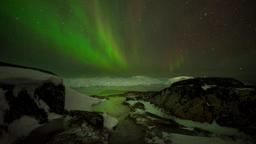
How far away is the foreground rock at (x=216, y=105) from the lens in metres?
12.9

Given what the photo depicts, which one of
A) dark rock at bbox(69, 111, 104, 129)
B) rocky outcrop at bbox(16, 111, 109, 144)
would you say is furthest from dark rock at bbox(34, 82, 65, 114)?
dark rock at bbox(69, 111, 104, 129)

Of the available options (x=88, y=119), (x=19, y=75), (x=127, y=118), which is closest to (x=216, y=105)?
(x=127, y=118)

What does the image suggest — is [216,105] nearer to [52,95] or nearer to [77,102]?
[77,102]

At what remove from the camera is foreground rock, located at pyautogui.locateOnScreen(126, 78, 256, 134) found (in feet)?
42.3

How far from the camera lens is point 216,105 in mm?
13914

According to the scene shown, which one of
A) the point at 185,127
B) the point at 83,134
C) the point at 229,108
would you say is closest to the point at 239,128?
the point at 229,108

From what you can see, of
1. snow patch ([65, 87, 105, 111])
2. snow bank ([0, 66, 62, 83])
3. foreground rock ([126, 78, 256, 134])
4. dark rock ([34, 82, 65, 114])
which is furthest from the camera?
snow patch ([65, 87, 105, 111])

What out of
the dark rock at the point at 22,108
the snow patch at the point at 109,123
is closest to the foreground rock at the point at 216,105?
the snow patch at the point at 109,123

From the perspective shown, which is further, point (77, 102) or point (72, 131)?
point (77, 102)

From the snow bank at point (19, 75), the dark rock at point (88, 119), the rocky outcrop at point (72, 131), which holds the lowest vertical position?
the rocky outcrop at point (72, 131)

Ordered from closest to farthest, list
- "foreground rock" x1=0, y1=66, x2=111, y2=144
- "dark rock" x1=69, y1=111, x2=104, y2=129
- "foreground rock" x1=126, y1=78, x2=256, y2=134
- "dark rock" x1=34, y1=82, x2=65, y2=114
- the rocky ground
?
"foreground rock" x1=0, y1=66, x2=111, y2=144 → the rocky ground → "dark rock" x1=69, y1=111, x2=104, y2=129 → "dark rock" x1=34, y1=82, x2=65, y2=114 → "foreground rock" x1=126, y1=78, x2=256, y2=134

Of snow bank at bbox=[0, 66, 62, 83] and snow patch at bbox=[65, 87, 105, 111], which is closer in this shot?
snow bank at bbox=[0, 66, 62, 83]

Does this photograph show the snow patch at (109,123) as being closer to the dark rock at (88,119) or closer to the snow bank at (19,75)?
the dark rock at (88,119)

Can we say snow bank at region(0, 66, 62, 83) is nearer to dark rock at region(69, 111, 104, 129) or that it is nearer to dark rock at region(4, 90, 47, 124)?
dark rock at region(4, 90, 47, 124)
